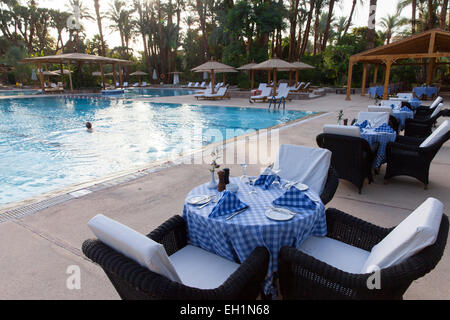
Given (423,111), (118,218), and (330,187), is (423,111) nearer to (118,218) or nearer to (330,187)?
(330,187)

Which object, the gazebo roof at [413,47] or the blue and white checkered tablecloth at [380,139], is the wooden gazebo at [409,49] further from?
the blue and white checkered tablecloth at [380,139]

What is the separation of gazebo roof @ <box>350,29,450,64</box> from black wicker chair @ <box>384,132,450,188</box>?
12250 millimetres

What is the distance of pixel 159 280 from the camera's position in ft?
4.23

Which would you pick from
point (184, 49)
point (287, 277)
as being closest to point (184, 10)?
point (184, 49)

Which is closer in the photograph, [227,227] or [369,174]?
[227,227]

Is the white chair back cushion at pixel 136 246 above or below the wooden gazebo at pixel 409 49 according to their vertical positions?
below

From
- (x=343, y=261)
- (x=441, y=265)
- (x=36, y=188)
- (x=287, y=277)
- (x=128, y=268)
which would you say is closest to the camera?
(x=128, y=268)

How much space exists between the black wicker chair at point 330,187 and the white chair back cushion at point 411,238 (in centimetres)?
100

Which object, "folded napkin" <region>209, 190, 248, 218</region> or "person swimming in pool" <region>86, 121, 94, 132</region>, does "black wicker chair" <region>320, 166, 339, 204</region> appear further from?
"person swimming in pool" <region>86, 121, 94, 132</region>

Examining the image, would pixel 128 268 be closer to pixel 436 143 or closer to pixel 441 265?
pixel 441 265

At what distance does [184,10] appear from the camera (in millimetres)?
33312

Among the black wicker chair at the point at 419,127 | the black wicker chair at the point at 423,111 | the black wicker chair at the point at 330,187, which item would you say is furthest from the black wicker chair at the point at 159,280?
the black wicker chair at the point at 423,111

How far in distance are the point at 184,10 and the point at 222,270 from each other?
36766 millimetres

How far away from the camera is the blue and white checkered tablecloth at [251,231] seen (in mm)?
1847
